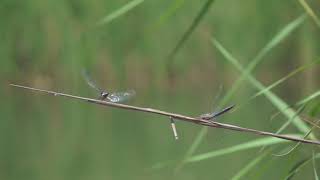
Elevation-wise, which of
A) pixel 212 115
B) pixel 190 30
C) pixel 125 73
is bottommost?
pixel 212 115

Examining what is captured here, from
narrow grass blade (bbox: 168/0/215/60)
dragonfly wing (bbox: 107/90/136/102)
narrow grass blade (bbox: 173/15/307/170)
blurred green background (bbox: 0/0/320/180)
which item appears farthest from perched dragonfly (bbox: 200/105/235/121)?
blurred green background (bbox: 0/0/320/180)

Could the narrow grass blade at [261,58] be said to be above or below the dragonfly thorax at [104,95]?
above

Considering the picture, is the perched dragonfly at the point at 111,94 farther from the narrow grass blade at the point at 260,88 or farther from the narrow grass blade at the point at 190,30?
the narrow grass blade at the point at 260,88

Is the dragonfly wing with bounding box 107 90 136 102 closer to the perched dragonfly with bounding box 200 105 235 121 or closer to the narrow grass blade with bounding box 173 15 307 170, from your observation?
the perched dragonfly with bounding box 200 105 235 121

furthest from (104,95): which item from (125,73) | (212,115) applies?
(125,73)

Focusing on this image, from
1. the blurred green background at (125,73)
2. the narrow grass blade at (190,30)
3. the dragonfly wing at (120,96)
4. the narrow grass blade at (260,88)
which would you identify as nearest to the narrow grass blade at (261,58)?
the narrow grass blade at (260,88)

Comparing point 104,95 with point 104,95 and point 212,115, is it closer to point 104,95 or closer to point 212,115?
point 104,95

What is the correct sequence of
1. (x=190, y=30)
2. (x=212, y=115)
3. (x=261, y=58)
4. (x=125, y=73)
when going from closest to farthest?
(x=212, y=115) → (x=190, y=30) → (x=261, y=58) → (x=125, y=73)
